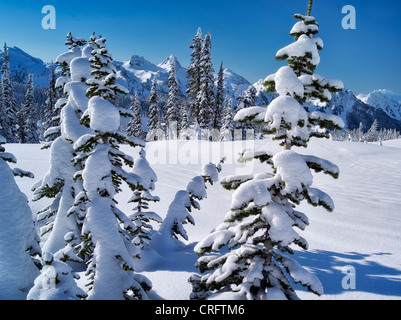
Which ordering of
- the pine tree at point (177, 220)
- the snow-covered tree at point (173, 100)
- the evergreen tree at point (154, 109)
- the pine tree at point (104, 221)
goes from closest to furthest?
the pine tree at point (104, 221)
the pine tree at point (177, 220)
the snow-covered tree at point (173, 100)
the evergreen tree at point (154, 109)

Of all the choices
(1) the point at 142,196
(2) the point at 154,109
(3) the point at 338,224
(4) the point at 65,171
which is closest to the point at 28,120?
(2) the point at 154,109

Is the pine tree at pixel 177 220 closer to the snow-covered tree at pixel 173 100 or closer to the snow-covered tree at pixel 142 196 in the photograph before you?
the snow-covered tree at pixel 142 196

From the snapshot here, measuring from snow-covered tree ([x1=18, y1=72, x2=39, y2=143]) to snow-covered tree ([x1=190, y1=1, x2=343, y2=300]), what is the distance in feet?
198

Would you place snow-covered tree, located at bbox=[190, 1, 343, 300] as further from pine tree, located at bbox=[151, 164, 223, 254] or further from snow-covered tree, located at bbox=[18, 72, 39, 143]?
snow-covered tree, located at bbox=[18, 72, 39, 143]

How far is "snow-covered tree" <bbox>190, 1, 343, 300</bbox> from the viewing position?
293 cm

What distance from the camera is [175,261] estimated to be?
769 cm

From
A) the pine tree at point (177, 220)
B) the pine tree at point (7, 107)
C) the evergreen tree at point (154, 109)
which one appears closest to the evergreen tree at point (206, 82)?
the evergreen tree at point (154, 109)

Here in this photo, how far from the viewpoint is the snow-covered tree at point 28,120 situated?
4947 cm

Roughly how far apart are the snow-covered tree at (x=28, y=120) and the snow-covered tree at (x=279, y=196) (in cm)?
6038

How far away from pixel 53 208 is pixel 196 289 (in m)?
7.52

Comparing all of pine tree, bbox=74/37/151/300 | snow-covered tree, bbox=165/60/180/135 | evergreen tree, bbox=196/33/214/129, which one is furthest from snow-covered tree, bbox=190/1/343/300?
snow-covered tree, bbox=165/60/180/135

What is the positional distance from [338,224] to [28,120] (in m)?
62.6
